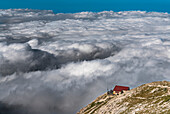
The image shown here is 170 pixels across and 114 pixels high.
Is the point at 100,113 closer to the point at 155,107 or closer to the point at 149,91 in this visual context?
the point at 149,91


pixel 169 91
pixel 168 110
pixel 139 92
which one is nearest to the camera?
pixel 168 110

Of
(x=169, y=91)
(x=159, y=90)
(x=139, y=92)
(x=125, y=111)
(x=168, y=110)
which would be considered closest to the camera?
(x=168, y=110)

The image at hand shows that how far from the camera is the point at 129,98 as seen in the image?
9062 cm

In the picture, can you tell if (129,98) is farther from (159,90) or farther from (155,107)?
(155,107)

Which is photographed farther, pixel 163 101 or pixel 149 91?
pixel 149 91

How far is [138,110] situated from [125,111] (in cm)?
766

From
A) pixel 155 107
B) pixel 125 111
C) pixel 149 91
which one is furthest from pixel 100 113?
pixel 155 107

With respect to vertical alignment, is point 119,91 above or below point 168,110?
below

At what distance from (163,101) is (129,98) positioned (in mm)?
24718

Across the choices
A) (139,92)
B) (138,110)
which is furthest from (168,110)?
(139,92)

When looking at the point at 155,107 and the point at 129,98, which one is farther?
the point at 129,98

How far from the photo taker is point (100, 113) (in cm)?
9219

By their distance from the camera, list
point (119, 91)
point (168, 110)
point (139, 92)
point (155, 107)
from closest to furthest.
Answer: point (168, 110)
point (155, 107)
point (139, 92)
point (119, 91)

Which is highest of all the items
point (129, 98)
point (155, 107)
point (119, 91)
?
point (155, 107)
